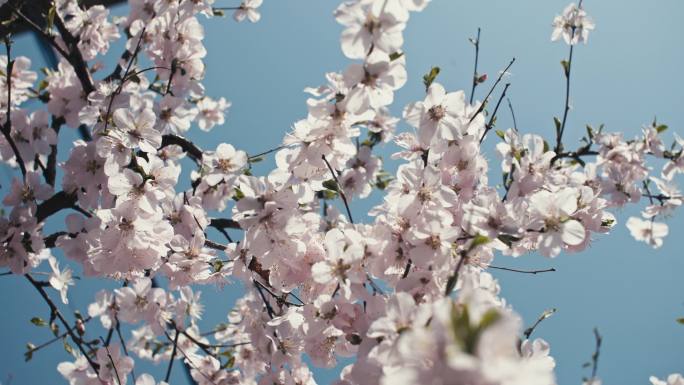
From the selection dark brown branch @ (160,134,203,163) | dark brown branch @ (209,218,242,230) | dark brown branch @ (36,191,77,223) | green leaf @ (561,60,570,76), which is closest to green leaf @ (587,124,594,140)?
green leaf @ (561,60,570,76)

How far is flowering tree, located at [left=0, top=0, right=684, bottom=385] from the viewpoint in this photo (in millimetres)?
812

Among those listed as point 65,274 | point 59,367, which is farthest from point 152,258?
point 59,367

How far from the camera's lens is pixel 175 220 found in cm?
148

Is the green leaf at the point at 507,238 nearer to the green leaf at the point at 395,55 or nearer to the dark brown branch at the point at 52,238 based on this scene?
the green leaf at the point at 395,55

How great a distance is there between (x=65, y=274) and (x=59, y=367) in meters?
0.56

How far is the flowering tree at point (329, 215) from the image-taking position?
0.81 metres

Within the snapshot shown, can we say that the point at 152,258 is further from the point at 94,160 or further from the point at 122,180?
the point at 94,160

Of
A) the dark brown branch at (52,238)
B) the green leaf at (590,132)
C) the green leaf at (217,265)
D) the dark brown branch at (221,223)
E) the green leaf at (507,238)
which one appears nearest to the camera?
the green leaf at (507,238)

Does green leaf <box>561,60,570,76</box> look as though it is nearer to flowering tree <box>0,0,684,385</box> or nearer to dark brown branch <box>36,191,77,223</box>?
flowering tree <box>0,0,684,385</box>

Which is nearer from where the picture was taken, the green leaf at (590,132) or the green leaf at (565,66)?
the green leaf at (565,66)

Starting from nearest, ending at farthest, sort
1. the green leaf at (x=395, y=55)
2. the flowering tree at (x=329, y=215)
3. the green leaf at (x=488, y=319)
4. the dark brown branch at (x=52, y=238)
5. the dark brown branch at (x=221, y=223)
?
1. the green leaf at (x=488, y=319)
2. the flowering tree at (x=329, y=215)
3. the green leaf at (x=395, y=55)
4. the dark brown branch at (x=52, y=238)
5. the dark brown branch at (x=221, y=223)

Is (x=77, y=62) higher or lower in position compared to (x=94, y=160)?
higher

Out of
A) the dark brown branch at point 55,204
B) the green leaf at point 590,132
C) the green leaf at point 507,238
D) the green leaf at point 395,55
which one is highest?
the green leaf at point 590,132

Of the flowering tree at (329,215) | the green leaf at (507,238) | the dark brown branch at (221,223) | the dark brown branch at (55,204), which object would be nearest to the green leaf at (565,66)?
the flowering tree at (329,215)
